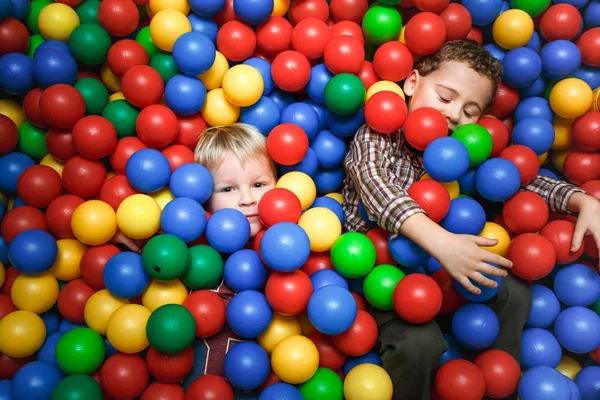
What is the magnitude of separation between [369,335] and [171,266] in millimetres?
648

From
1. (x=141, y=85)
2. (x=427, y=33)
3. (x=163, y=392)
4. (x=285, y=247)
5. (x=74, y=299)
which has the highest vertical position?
(x=427, y=33)

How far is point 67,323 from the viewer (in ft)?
5.92

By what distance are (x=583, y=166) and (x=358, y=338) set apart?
114 centimetres

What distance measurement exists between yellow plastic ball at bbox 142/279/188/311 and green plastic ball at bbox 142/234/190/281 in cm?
9

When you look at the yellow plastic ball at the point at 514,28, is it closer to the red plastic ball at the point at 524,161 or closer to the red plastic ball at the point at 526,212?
the red plastic ball at the point at 524,161

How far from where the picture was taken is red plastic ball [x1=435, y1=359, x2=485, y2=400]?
1570mm

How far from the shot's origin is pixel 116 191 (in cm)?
182

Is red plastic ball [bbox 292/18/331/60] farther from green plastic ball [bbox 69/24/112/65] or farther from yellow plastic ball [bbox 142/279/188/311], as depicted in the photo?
yellow plastic ball [bbox 142/279/188/311]

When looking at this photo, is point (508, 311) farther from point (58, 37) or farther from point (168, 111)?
point (58, 37)

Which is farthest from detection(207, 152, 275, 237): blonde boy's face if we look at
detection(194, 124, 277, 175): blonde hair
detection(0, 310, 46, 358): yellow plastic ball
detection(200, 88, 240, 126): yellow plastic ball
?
detection(0, 310, 46, 358): yellow plastic ball

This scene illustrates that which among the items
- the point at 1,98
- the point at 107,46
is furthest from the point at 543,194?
the point at 1,98

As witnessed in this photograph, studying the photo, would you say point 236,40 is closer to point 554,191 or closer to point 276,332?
point 276,332

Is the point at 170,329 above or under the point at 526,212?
under

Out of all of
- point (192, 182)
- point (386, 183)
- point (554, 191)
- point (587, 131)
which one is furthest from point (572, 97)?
point (192, 182)
